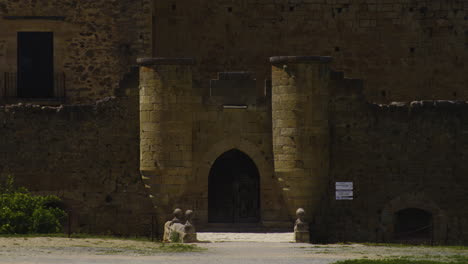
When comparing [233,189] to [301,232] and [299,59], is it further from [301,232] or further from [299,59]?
[299,59]

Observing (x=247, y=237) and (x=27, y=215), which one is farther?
(x=27, y=215)

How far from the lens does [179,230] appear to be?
1238 inches

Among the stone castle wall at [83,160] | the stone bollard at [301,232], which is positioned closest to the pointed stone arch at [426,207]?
the stone bollard at [301,232]

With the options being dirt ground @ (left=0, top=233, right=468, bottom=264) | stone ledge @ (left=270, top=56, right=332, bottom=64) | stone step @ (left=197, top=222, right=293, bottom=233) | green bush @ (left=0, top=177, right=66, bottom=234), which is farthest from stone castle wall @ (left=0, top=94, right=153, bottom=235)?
stone ledge @ (left=270, top=56, right=332, bottom=64)

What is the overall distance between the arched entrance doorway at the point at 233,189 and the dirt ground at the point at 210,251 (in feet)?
5.87

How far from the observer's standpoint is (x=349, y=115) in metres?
33.3

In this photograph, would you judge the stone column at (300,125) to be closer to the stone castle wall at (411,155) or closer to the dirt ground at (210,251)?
the stone castle wall at (411,155)

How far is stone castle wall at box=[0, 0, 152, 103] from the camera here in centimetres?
3788

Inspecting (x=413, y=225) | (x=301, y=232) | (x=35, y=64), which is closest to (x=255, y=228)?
(x=301, y=232)

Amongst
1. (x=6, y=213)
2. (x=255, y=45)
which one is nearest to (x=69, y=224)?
(x=6, y=213)

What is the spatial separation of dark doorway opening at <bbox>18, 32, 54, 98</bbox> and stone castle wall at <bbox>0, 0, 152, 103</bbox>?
28 centimetres

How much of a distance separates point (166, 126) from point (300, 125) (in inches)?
123

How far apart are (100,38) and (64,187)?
5.43 meters

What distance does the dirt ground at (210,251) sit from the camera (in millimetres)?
27219
